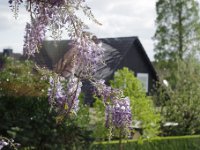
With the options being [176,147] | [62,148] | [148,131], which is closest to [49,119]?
[62,148]

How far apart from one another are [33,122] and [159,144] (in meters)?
4.69

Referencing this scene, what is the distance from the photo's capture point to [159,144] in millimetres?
12594

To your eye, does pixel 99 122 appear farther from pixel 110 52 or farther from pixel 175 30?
pixel 175 30

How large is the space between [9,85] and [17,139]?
40.1 inches

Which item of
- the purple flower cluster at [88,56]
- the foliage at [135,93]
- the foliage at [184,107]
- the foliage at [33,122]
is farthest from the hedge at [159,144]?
the purple flower cluster at [88,56]

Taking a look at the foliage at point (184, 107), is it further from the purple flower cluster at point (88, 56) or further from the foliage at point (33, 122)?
the purple flower cluster at point (88, 56)

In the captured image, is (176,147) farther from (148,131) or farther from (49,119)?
(49,119)

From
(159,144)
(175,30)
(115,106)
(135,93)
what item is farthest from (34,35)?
(175,30)

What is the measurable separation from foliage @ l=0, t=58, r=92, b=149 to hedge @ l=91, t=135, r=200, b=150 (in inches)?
35.5

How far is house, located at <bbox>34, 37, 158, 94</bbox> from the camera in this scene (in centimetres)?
2709

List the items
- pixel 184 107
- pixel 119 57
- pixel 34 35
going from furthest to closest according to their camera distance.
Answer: pixel 119 57
pixel 184 107
pixel 34 35

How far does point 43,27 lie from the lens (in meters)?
3.06

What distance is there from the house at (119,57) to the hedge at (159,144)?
434 inches

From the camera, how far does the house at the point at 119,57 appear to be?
27.1m
